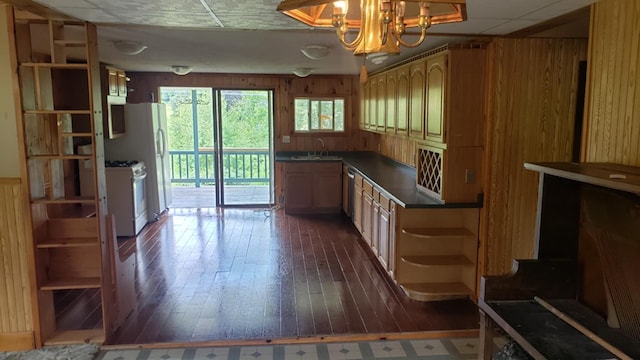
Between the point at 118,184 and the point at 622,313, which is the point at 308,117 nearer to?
the point at 118,184

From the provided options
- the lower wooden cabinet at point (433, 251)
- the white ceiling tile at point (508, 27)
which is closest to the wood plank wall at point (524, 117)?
the white ceiling tile at point (508, 27)

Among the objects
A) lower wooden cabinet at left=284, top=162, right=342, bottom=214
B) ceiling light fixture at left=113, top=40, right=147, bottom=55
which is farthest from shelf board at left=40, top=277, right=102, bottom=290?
lower wooden cabinet at left=284, top=162, right=342, bottom=214

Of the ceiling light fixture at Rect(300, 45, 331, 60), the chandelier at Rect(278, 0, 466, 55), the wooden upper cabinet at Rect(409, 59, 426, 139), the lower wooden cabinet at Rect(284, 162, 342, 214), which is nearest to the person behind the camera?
the chandelier at Rect(278, 0, 466, 55)

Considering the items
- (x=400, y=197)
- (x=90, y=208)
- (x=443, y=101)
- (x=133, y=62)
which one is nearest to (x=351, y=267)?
(x=400, y=197)

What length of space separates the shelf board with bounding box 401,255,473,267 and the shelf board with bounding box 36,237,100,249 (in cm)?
250

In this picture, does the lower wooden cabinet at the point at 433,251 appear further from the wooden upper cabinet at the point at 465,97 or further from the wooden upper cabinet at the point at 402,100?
the wooden upper cabinet at the point at 402,100

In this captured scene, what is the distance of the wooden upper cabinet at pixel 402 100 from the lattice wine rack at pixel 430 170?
0.42m

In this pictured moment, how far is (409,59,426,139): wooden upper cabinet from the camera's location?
423 cm

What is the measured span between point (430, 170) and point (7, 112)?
10.9 ft

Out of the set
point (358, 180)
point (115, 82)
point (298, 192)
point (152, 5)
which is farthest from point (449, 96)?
point (115, 82)

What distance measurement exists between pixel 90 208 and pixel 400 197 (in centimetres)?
274

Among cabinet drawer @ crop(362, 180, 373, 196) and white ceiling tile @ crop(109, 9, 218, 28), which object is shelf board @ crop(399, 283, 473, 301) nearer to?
cabinet drawer @ crop(362, 180, 373, 196)

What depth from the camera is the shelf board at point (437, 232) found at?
13.0ft

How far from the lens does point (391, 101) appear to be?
5.32 meters
